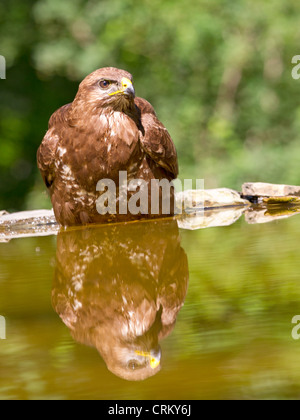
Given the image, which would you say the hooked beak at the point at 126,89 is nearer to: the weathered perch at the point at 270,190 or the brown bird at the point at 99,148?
the brown bird at the point at 99,148

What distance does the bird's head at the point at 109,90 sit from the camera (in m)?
4.22

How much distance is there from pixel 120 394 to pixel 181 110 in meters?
11.2

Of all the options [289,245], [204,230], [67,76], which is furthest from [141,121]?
[67,76]

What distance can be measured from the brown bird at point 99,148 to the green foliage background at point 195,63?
21.4 ft

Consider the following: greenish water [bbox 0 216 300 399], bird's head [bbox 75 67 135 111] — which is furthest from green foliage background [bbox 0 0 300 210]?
greenish water [bbox 0 216 300 399]

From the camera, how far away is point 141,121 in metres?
→ 4.41

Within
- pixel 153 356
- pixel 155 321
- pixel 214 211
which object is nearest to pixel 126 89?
pixel 214 211

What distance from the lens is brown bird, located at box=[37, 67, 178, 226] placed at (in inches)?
164

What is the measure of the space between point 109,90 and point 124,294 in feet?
7.55

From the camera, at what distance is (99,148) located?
4137mm

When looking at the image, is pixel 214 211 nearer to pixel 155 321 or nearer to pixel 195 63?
pixel 155 321

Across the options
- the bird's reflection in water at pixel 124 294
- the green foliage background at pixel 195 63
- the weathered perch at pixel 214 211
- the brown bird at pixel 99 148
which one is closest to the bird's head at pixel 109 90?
the brown bird at pixel 99 148

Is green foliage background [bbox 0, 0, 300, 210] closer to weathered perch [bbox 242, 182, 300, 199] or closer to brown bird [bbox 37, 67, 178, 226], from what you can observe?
weathered perch [bbox 242, 182, 300, 199]

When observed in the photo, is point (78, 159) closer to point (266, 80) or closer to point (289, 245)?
point (289, 245)
